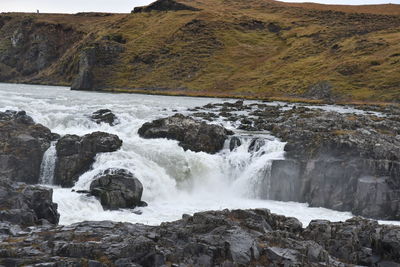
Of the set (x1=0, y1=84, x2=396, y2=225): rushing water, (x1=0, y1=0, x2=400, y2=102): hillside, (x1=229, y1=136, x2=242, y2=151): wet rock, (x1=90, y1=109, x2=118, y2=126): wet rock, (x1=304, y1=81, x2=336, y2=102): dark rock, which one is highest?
(x1=0, y1=0, x2=400, y2=102): hillside

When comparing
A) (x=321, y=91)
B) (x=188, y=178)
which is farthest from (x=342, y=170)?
(x=321, y=91)

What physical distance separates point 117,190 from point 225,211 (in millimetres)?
12531

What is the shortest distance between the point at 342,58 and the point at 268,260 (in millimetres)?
105914

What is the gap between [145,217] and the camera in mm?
29828

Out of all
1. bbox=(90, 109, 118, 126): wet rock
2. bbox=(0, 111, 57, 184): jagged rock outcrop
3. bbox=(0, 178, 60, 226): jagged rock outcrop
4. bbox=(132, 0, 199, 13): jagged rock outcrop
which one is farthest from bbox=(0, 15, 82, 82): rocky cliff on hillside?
bbox=(0, 178, 60, 226): jagged rock outcrop

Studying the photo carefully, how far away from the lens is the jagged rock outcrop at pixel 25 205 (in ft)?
66.7

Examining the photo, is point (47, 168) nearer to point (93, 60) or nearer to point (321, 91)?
point (321, 91)

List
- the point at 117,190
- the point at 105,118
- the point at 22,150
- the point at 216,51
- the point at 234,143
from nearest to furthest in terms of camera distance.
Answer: the point at 117,190, the point at 22,150, the point at 234,143, the point at 105,118, the point at 216,51

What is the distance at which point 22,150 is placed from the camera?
36.9 meters

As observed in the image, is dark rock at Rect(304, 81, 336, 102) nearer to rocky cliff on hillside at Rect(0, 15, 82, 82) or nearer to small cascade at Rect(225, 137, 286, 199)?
small cascade at Rect(225, 137, 286, 199)

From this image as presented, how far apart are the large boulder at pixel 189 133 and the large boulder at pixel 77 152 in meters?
6.05

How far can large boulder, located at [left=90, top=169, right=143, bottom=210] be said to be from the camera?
30.9m

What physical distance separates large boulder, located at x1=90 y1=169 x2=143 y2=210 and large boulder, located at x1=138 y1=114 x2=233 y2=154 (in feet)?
34.7

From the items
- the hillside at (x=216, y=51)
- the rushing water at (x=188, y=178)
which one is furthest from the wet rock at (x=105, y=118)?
the hillside at (x=216, y=51)
